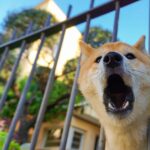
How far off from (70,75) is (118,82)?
8.56m

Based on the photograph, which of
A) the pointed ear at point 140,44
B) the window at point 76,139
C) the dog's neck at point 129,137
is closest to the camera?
the dog's neck at point 129,137

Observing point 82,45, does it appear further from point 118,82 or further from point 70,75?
point 70,75

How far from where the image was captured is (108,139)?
1.57 metres

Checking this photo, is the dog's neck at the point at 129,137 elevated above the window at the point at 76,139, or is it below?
below

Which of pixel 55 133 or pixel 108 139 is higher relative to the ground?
pixel 55 133

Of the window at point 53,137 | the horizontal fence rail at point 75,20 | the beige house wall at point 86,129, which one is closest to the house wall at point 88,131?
the beige house wall at point 86,129

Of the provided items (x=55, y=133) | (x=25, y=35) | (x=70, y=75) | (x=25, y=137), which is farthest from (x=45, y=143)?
(x=25, y=35)

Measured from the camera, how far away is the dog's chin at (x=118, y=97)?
148 cm

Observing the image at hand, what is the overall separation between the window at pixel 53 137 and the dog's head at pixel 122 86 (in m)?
10.2

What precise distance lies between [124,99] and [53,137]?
11.1 meters

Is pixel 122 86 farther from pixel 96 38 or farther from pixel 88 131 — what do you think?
pixel 88 131

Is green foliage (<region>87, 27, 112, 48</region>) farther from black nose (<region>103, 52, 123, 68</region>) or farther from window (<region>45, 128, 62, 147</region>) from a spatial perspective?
window (<region>45, 128, 62, 147</region>)

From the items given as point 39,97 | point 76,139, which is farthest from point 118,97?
A: point 76,139

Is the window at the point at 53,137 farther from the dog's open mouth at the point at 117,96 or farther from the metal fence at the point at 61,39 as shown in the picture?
the dog's open mouth at the point at 117,96
